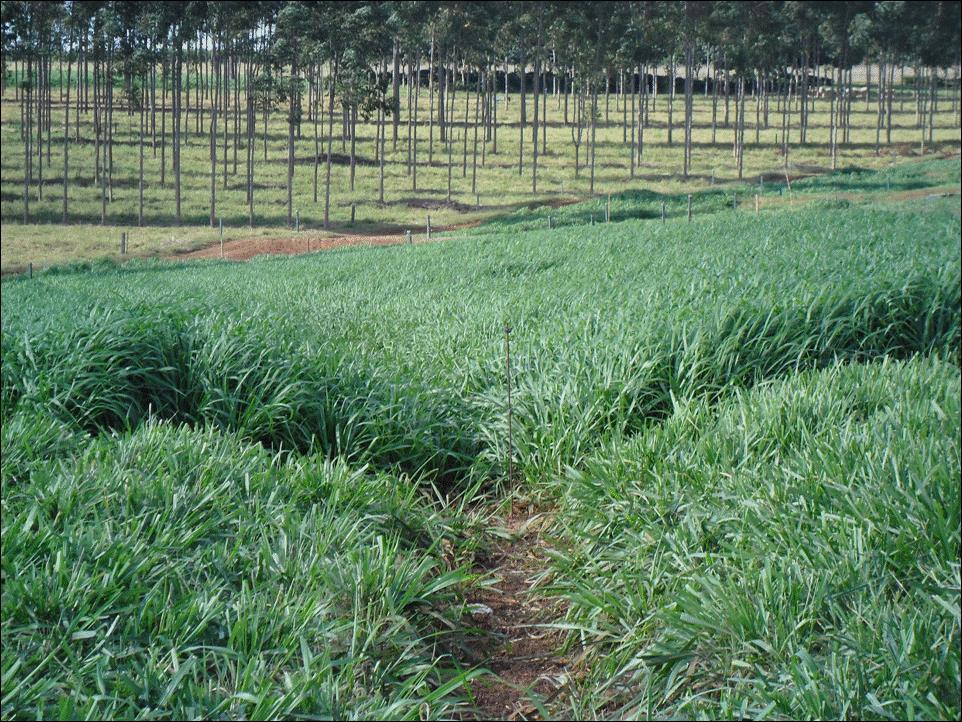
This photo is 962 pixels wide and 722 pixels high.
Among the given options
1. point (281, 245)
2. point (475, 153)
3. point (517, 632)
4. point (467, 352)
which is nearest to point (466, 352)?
point (467, 352)

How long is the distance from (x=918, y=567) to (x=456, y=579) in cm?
163

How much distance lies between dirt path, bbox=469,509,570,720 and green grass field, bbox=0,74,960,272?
2460cm

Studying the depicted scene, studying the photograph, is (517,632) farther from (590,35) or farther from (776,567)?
(590,35)

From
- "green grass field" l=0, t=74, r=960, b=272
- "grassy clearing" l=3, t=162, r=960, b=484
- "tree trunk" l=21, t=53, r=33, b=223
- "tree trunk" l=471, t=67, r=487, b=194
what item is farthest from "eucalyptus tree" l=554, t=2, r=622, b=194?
"grassy clearing" l=3, t=162, r=960, b=484

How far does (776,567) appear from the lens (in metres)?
2.96

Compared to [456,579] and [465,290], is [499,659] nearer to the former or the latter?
[456,579]

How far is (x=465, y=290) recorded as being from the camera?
1011 cm

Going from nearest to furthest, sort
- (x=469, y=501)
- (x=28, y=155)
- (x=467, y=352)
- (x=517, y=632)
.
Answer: (x=517, y=632) < (x=469, y=501) < (x=467, y=352) < (x=28, y=155)

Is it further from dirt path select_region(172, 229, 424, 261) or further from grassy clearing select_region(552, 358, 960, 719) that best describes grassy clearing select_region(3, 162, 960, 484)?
dirt path select_region(172, 229, 424, 261)

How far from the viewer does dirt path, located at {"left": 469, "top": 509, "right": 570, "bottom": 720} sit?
301 centimetres

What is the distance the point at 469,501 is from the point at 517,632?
4.61 feet

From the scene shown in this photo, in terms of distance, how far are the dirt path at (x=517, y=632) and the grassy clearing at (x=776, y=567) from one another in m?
0.13

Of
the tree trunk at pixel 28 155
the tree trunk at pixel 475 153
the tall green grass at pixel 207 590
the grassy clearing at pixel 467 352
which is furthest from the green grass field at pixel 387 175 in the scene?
the tall green grass at pixel 207 590

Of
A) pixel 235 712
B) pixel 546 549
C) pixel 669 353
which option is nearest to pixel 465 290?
pixel 669 353
